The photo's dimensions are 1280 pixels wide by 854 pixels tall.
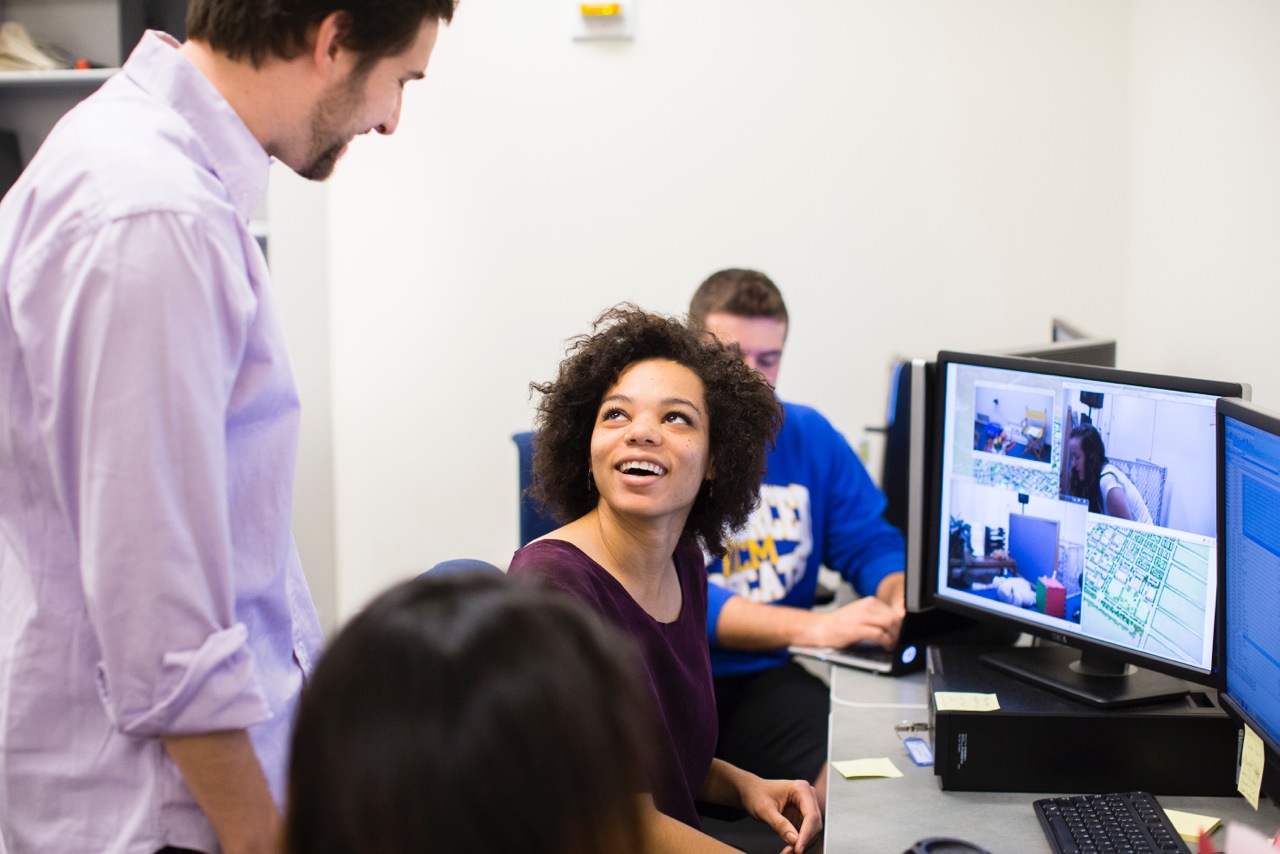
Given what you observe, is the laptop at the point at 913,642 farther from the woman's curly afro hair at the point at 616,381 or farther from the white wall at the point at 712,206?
the white wall at the point at 712,206

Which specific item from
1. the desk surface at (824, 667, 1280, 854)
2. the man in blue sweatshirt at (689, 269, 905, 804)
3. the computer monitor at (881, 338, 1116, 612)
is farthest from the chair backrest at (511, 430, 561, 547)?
the desk surface at (824, 667, 1280, 854)

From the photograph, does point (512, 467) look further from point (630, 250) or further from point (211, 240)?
point (211, 240)

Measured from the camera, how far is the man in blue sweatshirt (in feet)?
6.80

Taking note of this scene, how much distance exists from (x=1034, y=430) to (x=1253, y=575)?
438mm

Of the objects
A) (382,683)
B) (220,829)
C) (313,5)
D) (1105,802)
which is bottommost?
(1105,802)

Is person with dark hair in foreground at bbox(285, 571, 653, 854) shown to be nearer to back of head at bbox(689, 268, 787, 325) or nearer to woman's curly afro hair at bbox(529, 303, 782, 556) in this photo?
woman's curly afro hair at bbox(529, 303, 782, 556)

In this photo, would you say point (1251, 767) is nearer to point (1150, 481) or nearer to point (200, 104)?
point (1150, 481)

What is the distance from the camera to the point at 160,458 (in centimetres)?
89

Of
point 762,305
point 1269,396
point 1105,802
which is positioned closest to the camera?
point 1105,802

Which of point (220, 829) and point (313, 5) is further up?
point (313, 5)

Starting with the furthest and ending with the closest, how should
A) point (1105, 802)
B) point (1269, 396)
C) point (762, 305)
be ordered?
point (762, 305)
point (1269, 396)
point (1105, 802)

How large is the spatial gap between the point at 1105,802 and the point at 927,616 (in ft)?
2.05

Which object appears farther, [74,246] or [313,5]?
[313,5]

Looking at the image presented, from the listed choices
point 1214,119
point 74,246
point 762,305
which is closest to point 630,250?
point 762,305
